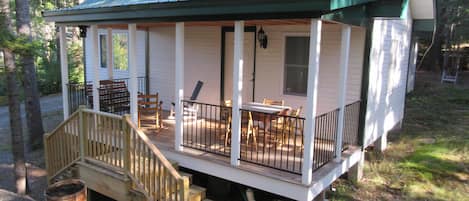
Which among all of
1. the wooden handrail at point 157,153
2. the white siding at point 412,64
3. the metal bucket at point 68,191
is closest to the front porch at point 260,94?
the wooden handrail at point 157,153

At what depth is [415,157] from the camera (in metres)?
7.64

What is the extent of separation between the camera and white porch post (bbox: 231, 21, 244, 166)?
4836 mm

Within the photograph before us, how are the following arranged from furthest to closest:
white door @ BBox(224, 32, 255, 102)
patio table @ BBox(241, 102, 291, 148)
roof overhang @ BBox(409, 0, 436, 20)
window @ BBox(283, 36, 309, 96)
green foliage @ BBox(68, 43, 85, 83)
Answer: green foliage @ BBox(68, 43, 85, 83), roof overhang @ BBox(409, 0, 436, 20), white door @ BBox(224, 32, 255, 102), window @ BBox(283, 36, 309, 96), patio table @ BBox(241, 102, 291, 148)

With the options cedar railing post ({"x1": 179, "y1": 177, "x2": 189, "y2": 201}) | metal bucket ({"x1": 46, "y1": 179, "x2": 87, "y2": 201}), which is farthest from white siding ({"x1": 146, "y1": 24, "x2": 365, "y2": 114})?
metal bucket ({"x1": 46, "y1": 179, "x2": 87, "y2": 201})

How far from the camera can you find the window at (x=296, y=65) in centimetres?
700

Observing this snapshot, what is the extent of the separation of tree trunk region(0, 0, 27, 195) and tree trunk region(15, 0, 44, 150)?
4.19ft

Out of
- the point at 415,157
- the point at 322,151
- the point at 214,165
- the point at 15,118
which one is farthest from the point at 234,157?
the point at 415,157

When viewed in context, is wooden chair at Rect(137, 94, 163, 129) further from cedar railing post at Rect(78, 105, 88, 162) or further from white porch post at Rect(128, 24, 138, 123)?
cedar railing post at Rect(78, 105, 88, 162)

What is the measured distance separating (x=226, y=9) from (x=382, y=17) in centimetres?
281

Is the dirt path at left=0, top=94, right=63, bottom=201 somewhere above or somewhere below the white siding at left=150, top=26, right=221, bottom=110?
below

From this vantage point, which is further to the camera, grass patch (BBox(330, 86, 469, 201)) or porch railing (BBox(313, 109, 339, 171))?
grass patch (BBox(330, 86, 469, 201))

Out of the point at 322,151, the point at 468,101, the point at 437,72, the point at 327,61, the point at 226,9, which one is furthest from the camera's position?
the point at 437,72

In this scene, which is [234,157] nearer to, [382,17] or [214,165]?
[214,165]

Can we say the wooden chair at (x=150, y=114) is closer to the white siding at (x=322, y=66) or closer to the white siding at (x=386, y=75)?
the white siding at (x=322, y=66)
